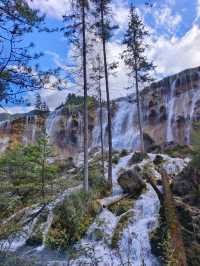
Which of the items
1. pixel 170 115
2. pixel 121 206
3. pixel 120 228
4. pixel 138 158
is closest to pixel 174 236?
pixel 120 228

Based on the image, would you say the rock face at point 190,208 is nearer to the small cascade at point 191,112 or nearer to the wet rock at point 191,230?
the wet rock at point 191,230

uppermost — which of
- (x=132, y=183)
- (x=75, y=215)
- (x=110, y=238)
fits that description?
(x=132, y=183)

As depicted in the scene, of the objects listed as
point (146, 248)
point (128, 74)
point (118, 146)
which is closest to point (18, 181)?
point (146, 248)

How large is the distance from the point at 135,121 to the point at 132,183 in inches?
891

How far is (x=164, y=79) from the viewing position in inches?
1619

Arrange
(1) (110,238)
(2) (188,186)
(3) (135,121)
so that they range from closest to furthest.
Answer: (1) (110,238), (2) (188,186), (3) (135,121)

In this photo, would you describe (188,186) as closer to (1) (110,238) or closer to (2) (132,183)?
(1) (110,238)

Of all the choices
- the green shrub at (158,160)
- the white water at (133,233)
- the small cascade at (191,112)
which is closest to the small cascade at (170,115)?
the small cascade at (191,112)

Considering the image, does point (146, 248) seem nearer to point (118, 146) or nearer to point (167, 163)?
point (167, 163)

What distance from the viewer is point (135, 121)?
4012cm

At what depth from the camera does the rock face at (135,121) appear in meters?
36.9

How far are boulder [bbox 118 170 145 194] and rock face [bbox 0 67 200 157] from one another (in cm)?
1441

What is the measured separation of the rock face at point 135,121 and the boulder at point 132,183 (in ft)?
47.3

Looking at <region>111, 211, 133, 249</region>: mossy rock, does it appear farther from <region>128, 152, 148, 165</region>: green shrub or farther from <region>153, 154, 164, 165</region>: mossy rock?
<region>128, 152, 148, 165</region>: green shrub
